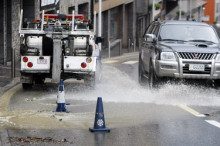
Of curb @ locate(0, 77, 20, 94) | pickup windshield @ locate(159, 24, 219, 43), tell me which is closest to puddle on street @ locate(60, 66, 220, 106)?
pickup windshield @ locate(159, 24, 219, 43)

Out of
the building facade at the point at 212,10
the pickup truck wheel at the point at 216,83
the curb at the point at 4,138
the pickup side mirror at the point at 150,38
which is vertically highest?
the building facade at the point at 212,10

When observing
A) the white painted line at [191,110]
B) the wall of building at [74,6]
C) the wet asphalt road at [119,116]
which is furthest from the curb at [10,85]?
the wall of building at [74,6]

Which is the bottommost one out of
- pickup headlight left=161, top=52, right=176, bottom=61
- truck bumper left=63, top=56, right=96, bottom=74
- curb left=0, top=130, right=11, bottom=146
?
curb left=0, top=130, right=11, bottom=146

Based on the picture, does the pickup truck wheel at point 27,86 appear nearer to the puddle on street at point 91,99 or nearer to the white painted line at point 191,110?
the puddle on street at point 91,99

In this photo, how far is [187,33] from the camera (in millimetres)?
17172

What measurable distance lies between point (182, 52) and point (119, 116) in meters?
4.38

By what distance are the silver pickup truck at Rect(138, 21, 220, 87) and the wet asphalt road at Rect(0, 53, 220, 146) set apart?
1.68ft

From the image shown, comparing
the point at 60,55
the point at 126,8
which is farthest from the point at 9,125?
the point at 126,8

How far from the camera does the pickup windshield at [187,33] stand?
671 inches

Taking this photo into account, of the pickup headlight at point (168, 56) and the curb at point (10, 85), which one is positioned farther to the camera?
the curb at point (10, 85)

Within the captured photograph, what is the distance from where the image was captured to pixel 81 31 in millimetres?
16641

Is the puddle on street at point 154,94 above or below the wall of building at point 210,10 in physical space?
below

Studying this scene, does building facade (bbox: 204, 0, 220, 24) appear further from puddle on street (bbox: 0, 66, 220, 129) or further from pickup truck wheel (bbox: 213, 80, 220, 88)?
pickup truck wheel (bbox: 213, 80, 220, 88)

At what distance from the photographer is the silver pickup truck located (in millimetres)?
15805
